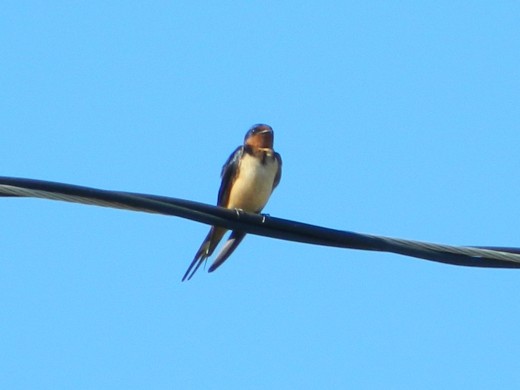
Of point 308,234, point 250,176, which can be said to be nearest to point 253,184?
point 250,176

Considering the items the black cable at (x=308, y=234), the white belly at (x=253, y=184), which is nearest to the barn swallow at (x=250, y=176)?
the white belly at (x=253, y=184)

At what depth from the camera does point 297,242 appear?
5332 mm

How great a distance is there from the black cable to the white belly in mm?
2638

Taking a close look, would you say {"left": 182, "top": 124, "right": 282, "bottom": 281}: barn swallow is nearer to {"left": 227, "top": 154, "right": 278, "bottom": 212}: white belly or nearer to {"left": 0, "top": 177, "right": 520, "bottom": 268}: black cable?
{"left": 227, "top": 154, "right": 278, "bottom": 212}: white belly

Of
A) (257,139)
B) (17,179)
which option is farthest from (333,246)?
(257,139)

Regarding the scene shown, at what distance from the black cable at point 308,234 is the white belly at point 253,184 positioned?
264 centimetres

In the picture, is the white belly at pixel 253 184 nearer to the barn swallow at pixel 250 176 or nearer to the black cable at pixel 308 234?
the barn swallow at pixel 250 176

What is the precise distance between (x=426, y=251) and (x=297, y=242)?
511mm

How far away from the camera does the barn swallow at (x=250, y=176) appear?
8.05 meters

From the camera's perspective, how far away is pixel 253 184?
8047 millimetres

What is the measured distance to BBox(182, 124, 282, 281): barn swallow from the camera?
8.05 meters

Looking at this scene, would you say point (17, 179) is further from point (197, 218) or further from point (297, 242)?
point (297, 242)

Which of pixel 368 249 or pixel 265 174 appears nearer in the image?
pixel 368 249

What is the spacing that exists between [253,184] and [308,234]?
9.13ft
